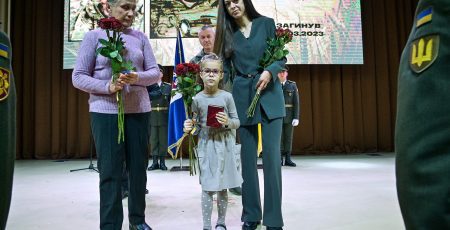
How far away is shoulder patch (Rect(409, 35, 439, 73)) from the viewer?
0.49 meters

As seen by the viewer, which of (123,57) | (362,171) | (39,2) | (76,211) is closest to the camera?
(123,57)

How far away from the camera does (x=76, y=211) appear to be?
2666 millimetres

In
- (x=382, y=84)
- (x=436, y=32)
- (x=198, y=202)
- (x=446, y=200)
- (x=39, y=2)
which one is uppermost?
(x=39, y=2)

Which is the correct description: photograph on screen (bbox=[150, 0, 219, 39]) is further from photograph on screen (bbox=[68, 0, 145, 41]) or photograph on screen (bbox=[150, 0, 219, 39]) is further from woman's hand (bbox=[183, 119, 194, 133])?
woman's hand (bbox=[183, 119, 194, 133])

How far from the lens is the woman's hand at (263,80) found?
1.97 meters

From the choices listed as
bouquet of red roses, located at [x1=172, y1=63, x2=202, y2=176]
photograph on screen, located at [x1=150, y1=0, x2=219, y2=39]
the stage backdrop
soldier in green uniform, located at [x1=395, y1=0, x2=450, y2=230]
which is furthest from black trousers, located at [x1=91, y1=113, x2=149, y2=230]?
photograph on screen, located at [x1=150, y1=0, x2=219, y2=39]

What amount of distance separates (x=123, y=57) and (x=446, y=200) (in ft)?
5.59

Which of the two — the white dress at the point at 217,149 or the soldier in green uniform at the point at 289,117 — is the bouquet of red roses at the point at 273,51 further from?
the soldier in green uniform at the point at 289,117

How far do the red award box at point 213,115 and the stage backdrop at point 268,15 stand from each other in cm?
444

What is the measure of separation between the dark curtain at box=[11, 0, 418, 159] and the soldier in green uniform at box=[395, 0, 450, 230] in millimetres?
6675

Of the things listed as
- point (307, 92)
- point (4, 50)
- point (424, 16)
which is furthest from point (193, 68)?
point (307, 92)

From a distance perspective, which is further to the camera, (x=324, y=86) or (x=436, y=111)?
(x=324, y=86)

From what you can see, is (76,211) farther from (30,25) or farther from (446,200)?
(30,25)

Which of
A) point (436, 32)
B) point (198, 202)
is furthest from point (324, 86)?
point (436, 32)
